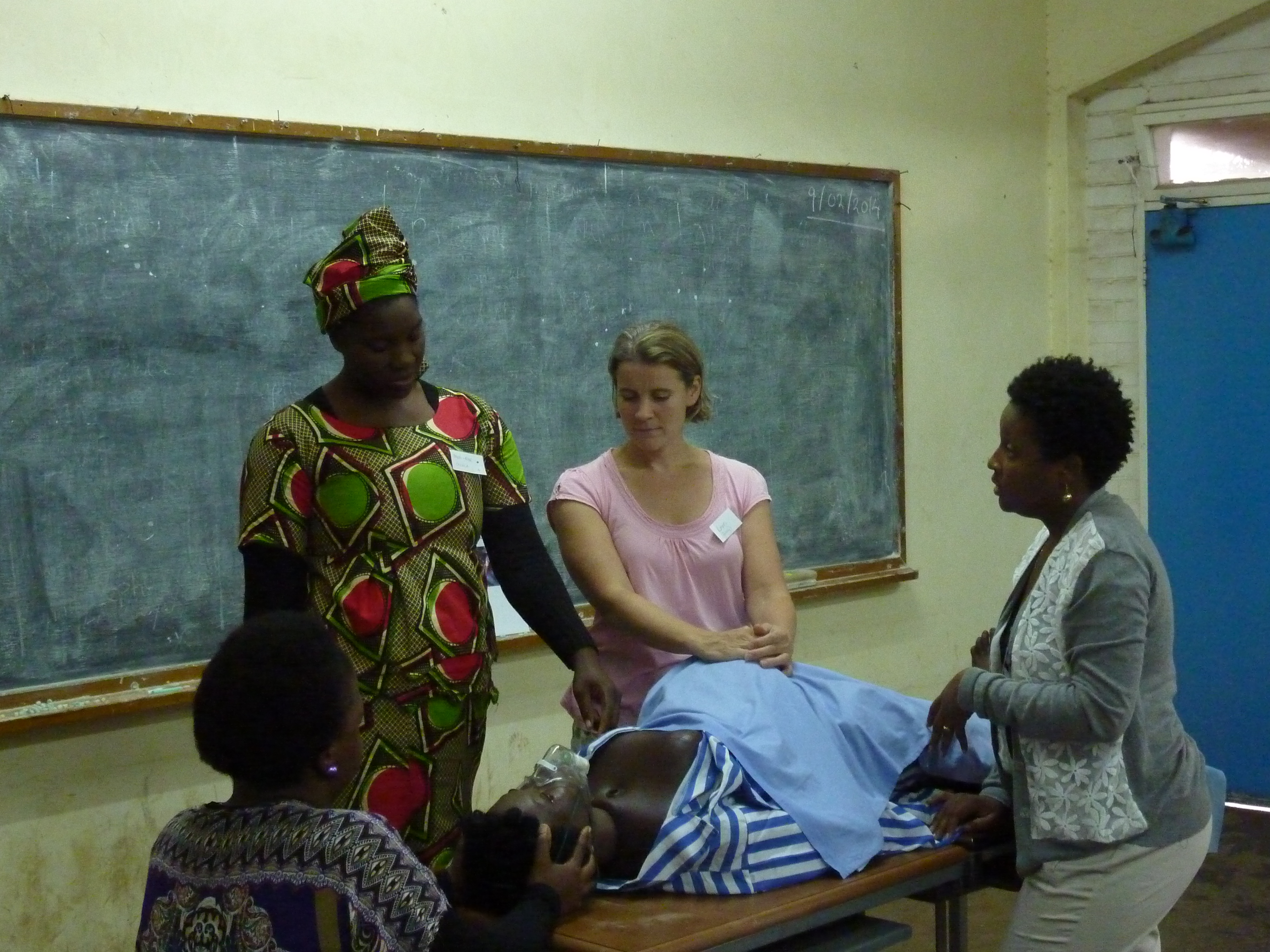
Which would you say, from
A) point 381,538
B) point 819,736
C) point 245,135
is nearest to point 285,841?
point 381,538

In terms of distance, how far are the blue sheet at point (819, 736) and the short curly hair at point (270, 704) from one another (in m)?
0.84

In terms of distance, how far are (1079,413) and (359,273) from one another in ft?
3.74

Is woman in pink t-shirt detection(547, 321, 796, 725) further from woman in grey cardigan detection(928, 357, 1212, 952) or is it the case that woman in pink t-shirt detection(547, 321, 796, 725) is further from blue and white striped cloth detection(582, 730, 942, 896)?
woman in grey cardigan detection(928, 357, 1212, 952)

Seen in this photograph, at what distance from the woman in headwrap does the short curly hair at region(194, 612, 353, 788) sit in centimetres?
56

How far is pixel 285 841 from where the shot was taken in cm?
152

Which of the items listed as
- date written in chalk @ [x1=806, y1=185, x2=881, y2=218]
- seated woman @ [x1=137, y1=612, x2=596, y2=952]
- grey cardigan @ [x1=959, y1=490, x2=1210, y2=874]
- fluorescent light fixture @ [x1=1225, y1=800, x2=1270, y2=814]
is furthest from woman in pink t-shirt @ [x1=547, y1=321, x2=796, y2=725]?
fluorescent light fixture @ [x1=1225, y1=800, x2=1270, y2=814]

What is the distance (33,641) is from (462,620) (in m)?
1.34

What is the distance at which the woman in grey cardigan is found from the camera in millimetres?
2162

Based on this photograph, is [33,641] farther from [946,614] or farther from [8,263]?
[946,614]

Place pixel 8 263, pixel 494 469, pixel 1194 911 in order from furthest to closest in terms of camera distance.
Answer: pixel 1194 911
pixel 8 263
pixel 494 469

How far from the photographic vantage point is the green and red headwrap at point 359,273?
2.17m

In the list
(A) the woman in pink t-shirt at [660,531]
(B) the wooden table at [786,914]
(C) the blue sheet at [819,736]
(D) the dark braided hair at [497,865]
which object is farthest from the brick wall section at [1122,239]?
(D) the dark braided hair at [497,865]

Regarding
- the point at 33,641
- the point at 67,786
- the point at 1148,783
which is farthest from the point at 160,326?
the point at 1148,783

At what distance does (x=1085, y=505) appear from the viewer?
2.28 metres
